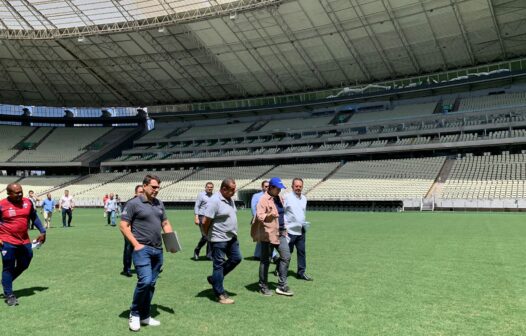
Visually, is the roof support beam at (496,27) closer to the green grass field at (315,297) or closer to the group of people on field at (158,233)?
the green grass field at (315,297)

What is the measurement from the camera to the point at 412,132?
44.8 meters

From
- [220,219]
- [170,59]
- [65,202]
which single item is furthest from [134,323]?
[170,59]

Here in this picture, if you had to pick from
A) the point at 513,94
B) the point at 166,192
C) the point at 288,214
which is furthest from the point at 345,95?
the point at 288,214

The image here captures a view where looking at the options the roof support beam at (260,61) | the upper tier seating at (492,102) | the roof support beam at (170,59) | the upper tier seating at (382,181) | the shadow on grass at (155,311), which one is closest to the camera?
the shadow on grass at (155,311)

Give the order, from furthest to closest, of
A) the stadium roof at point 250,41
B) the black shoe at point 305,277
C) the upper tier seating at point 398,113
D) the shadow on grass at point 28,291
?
the upper tier seating at point 398,113
the stadium roof at point 250,41
the black shoe at point 305,277
the shadow on grass at point 28,291

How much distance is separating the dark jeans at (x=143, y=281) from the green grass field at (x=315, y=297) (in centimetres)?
27

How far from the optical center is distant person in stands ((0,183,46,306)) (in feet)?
21.4

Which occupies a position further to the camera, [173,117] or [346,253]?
[173,117]

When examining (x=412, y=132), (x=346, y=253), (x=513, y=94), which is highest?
(x=513, y=94)

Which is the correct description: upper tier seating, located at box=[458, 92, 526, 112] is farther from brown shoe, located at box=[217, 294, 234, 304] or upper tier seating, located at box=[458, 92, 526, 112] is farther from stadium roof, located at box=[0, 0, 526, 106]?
brown shoe, located at box=[217, 294, 234, 304]

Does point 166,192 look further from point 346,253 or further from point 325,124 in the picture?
point 346,253

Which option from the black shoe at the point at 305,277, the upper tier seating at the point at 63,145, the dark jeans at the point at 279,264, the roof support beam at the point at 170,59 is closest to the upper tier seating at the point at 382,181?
the roof support beam at the point at 170,59

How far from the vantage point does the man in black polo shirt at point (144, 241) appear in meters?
5.36

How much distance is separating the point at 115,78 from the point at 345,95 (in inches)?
1130
